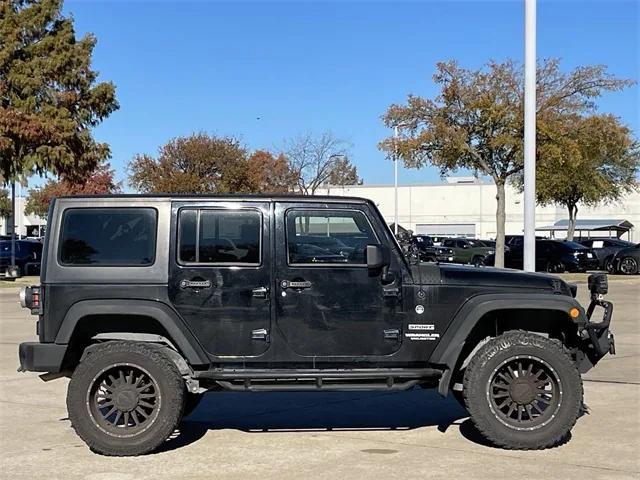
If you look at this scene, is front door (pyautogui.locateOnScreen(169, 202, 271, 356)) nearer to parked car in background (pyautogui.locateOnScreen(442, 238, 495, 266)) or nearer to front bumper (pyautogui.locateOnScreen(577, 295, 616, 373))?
front bumper (pyautogui.locateOnScreen(577, 295, 616, 373))

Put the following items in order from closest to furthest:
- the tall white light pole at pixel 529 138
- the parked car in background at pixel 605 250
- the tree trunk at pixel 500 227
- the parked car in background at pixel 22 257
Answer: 1. the tall white light pole at pixel 529 138
2. the tree trunk at pixel 500 227
3. the parked car in background at pixel 22 257
4. the parked car in background at pixel 605 250

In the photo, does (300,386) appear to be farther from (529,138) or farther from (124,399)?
(529,138)

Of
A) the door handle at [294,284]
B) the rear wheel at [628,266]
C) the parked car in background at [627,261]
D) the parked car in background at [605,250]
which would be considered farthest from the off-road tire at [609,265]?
the door handle at [294,284]

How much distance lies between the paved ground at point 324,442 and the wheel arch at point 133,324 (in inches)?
32.7

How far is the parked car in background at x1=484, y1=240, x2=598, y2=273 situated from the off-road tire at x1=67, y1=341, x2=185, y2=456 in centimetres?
2848

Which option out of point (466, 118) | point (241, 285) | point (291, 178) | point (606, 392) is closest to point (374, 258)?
point (241, 285)

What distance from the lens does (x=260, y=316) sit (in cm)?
687

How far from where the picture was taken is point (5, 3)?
3052 cm

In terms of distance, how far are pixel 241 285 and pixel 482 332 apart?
6.74 ft

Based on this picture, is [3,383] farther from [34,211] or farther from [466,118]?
[34,211]

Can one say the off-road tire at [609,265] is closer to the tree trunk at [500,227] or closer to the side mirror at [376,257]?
the tree trunk at [500,227]

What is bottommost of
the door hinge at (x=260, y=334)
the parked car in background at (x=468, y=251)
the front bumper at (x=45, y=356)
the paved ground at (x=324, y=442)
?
the paved ground at (x=324, y=442)

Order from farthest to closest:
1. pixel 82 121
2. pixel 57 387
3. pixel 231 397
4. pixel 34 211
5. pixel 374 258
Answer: pixel 34 211
pixel 82 121
pixel 57 387
pixel 231 397
pixel 374 258

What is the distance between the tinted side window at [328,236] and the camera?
22.9ft
